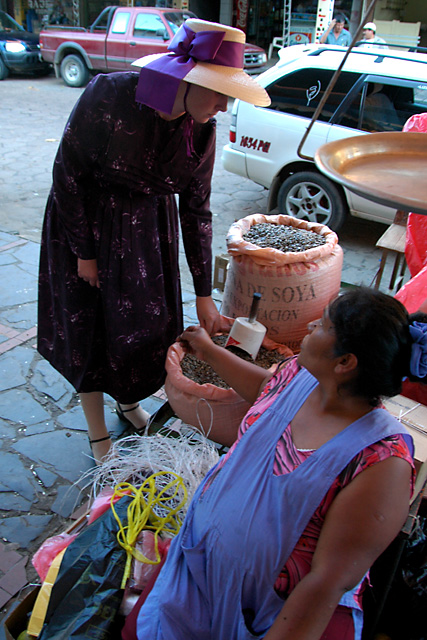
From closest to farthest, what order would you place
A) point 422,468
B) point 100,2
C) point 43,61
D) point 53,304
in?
1. point 422,468
2. point 53,304
3. point 43,61
4. point 100,2

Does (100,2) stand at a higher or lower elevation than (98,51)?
higher

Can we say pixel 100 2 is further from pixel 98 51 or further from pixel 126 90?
pixel 126 90

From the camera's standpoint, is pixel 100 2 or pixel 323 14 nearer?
pixel 323 14

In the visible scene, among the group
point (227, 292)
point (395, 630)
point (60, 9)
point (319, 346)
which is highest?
point (60, 9)

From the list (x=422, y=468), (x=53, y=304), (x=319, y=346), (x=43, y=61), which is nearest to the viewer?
(x=319, y=346)

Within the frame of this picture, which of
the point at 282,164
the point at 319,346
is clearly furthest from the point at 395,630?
the point at 282,164

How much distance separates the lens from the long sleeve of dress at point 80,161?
174 centimetres

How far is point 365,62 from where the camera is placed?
15.4 feet

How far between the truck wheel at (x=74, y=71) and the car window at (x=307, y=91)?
813 centimetres

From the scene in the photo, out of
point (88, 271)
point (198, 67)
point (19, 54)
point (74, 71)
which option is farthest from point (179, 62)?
point (19, 54)

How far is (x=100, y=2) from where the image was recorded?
16047 mm

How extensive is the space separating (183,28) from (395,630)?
2.13 m

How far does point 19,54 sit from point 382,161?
43.3 ft

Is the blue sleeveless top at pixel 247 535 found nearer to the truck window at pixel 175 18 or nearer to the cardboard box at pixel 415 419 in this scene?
the cardboard box at pixel 415 419
